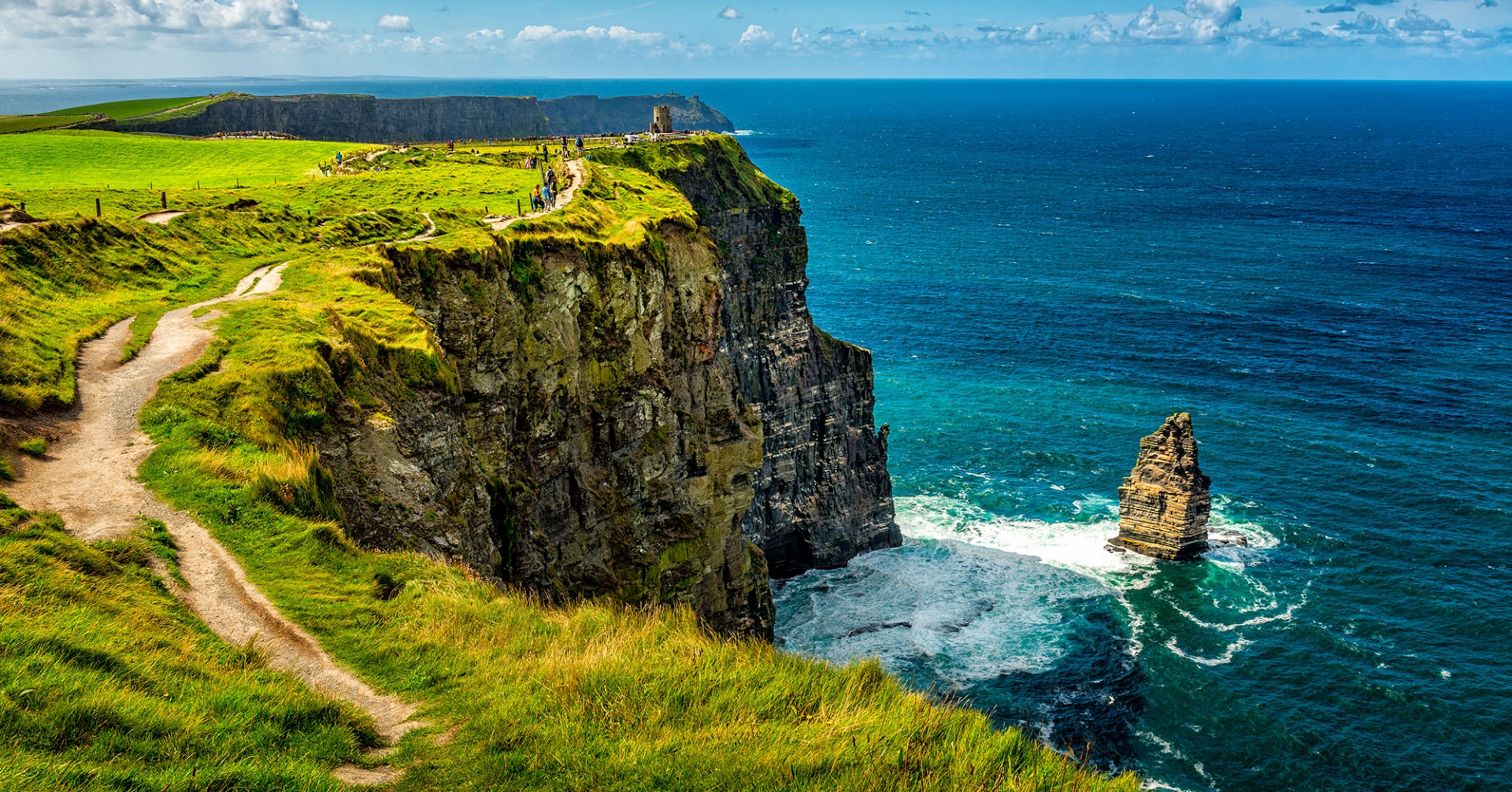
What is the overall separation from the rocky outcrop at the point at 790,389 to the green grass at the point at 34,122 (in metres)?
53.3

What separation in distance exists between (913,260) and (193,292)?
412 feet

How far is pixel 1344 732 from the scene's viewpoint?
47.7m

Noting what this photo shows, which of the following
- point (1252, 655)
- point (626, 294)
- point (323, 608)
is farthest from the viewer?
point (1252, 655)

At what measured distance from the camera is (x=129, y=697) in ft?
43.1

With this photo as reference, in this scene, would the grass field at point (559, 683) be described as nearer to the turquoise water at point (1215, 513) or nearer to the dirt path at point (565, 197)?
the dirt path at point (565, 197)

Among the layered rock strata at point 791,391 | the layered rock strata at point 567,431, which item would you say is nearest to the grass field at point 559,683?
the layered rock strata at point 567,431

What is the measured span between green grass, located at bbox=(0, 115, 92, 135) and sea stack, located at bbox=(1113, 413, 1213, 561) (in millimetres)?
88614

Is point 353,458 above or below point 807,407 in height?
above

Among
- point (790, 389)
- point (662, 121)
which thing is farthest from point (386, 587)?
point (662, 121)

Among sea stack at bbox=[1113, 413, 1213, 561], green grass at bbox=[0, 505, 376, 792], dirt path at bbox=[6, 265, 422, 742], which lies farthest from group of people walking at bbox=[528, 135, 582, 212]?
sea stack at bbox=[1113, 413, 1213, 561]

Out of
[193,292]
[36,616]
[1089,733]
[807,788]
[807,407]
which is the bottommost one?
[1089,733]

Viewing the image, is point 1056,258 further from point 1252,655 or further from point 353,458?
point 353,458

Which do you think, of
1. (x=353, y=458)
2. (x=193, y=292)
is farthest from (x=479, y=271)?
(x=353, y=458)

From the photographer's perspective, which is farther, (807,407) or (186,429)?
(807,407)
